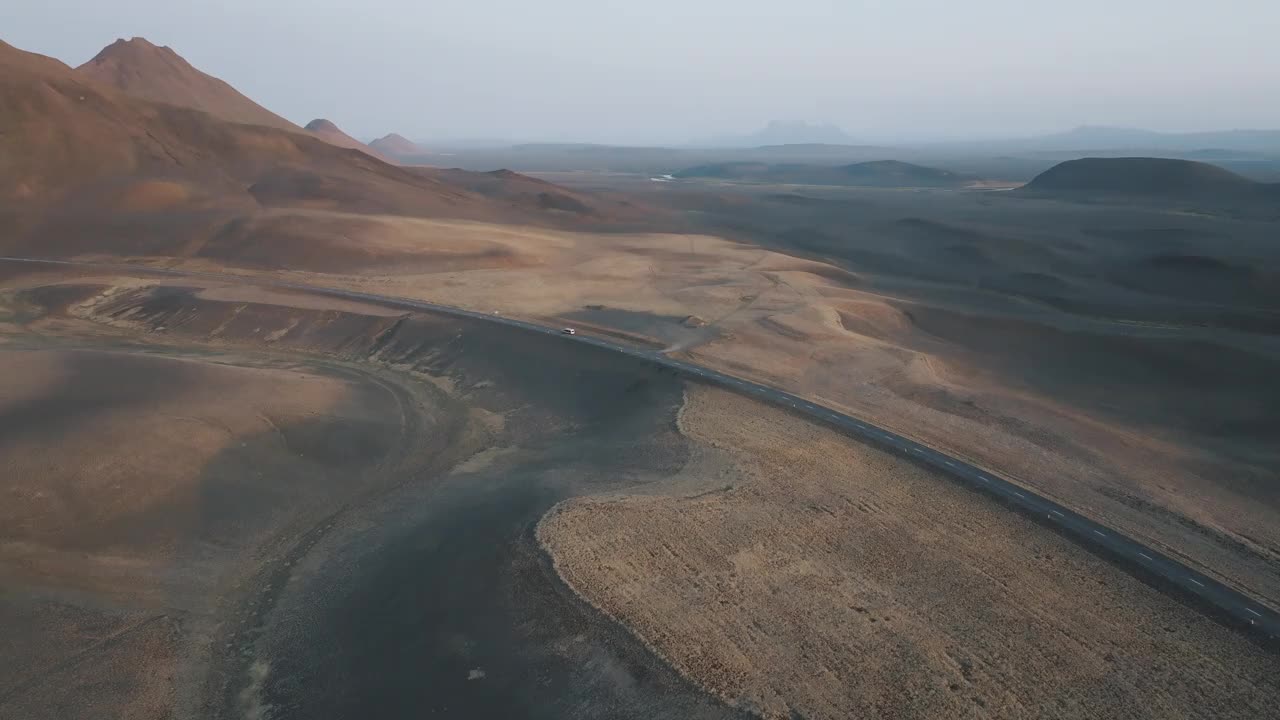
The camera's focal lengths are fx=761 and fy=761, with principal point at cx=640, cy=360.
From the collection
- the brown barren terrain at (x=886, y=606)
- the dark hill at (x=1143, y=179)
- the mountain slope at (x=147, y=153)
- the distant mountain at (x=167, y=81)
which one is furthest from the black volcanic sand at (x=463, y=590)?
the dark hill at (x=1143, y=179)

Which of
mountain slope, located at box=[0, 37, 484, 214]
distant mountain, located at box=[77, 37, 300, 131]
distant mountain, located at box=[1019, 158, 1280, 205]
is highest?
distant mountain, located at box=[77, 37, 300, 131]

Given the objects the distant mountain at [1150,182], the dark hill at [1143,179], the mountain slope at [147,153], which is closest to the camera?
the mountain slope at [147,153]

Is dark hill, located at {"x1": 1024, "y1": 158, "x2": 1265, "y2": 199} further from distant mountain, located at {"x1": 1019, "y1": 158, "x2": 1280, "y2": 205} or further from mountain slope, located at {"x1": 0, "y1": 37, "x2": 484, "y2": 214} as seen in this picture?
mountain slope, located at {"x1": 0, "y1": 37, "x2": 484, "y2": 214}

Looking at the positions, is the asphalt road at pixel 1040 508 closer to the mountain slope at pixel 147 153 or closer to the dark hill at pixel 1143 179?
the mountain slope at pixel 147 153

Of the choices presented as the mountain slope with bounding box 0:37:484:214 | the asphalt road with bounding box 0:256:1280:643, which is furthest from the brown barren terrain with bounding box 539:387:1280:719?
the mountain slope with bounding box 0:37:484:214

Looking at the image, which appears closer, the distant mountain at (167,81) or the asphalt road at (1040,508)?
the asphalt road at (1040,508)

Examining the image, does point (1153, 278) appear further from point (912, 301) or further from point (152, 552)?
point (152, 552)

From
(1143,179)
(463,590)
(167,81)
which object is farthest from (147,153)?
(1143,179)
